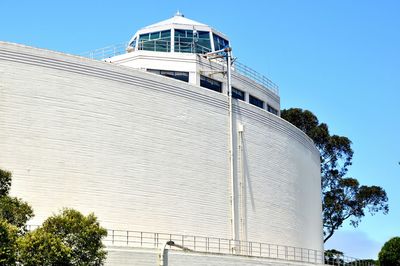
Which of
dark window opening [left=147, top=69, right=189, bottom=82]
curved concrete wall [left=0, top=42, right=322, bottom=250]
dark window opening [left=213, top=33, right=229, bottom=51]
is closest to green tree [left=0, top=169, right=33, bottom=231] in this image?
curved concrete wall [left=0, top=42, right=322, bottom=250]

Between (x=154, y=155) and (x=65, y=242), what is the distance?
1161 centimetres

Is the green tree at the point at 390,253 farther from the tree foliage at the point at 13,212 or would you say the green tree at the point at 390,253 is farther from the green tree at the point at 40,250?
the green tree at the point at 40,250

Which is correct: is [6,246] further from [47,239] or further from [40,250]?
[47,239]

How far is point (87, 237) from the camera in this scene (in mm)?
23062

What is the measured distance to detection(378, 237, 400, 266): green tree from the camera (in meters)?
44.2

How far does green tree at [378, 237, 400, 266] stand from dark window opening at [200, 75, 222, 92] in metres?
14.3

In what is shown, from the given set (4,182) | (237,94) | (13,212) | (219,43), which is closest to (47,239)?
(13,212)

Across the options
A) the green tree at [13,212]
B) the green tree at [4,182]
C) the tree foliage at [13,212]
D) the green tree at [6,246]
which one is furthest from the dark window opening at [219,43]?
the green tree at [6,246]

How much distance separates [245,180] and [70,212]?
16.2 m

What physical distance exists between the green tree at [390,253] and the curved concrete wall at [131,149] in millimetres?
7756

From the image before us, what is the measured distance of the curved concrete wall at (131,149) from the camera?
30.7 m

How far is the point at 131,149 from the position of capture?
33.4m

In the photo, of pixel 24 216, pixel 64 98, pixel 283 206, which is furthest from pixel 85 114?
pixel 283 206

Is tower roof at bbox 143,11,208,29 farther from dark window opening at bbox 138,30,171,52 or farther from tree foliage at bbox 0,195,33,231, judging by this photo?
tree foliage at bbox 0,195,33,231
